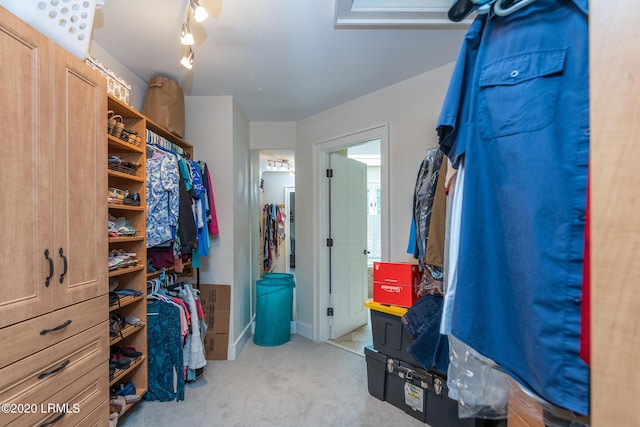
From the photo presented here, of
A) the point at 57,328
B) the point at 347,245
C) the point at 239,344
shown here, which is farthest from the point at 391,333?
the point at 57,328

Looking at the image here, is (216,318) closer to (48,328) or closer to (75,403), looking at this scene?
(75,403)

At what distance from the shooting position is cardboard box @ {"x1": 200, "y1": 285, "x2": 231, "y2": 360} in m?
2.84

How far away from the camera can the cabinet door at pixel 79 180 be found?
51.2 inches

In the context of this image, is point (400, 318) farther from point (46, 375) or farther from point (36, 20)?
point (36, 20)

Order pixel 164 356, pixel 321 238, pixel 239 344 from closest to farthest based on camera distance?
pixel 164 356, pixel 239 344, pixel 321 238

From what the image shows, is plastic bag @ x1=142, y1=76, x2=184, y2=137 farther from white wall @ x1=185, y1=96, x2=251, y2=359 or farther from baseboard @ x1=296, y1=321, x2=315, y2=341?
baseboard @ x1=296, y1=321, x2=315, y2=341

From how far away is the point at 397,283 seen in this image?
7.16ft

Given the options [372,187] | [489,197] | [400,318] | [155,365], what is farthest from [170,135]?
[372,187]

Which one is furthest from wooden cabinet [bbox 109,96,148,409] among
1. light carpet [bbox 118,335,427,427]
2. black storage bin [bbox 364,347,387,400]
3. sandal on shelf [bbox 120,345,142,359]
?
black storage bin [bbox 364,347,387,400]

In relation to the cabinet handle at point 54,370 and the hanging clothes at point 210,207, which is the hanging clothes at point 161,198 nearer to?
the hanging clothes at point 210,207

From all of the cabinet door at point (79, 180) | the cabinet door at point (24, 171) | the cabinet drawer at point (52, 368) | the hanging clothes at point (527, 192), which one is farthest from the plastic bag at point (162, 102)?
the hanging clothes at point (527, 192)

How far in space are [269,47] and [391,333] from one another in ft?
7.23

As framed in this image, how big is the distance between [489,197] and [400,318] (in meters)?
1.60

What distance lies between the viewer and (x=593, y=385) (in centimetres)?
47
